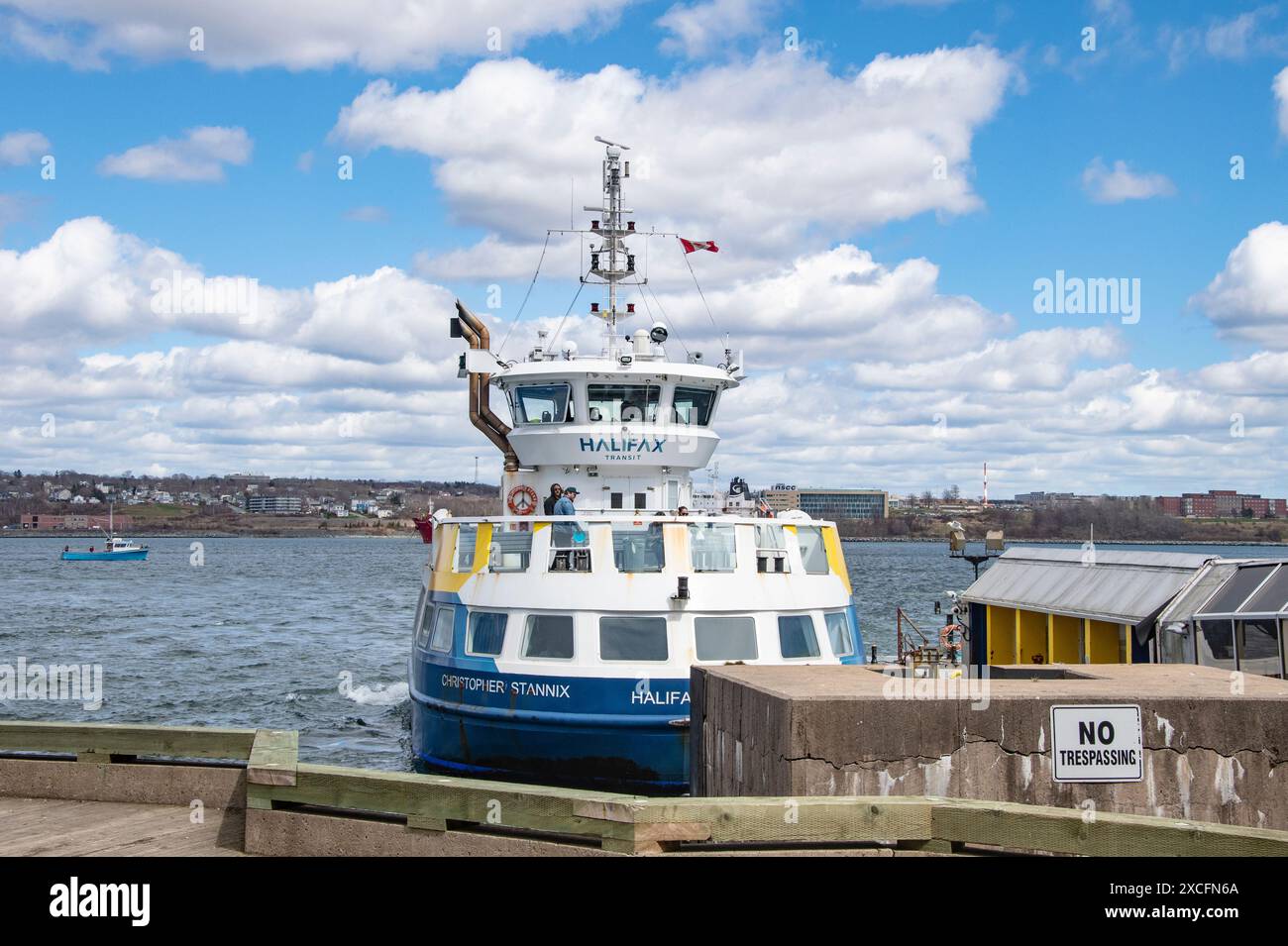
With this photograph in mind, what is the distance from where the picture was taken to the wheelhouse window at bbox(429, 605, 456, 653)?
1977 centimetres

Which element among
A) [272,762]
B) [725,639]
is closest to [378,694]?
[725,639]

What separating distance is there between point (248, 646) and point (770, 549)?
32.0m

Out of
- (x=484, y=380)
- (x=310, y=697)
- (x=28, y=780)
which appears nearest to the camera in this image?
(x=28, y=780)

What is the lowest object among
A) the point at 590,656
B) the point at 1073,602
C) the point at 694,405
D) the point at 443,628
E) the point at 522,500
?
the point at 590,656

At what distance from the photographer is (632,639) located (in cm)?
1811

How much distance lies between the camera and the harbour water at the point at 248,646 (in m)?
29.7

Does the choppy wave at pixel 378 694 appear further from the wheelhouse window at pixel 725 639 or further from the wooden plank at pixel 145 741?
the wooden plank at pixel 145 741

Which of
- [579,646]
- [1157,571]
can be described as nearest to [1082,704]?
[579,646]

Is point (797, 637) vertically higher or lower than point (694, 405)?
lower

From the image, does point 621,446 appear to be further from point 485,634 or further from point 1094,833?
point 1094,833

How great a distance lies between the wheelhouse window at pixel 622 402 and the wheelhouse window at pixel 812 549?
4886mm

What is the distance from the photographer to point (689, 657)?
1794 cm
